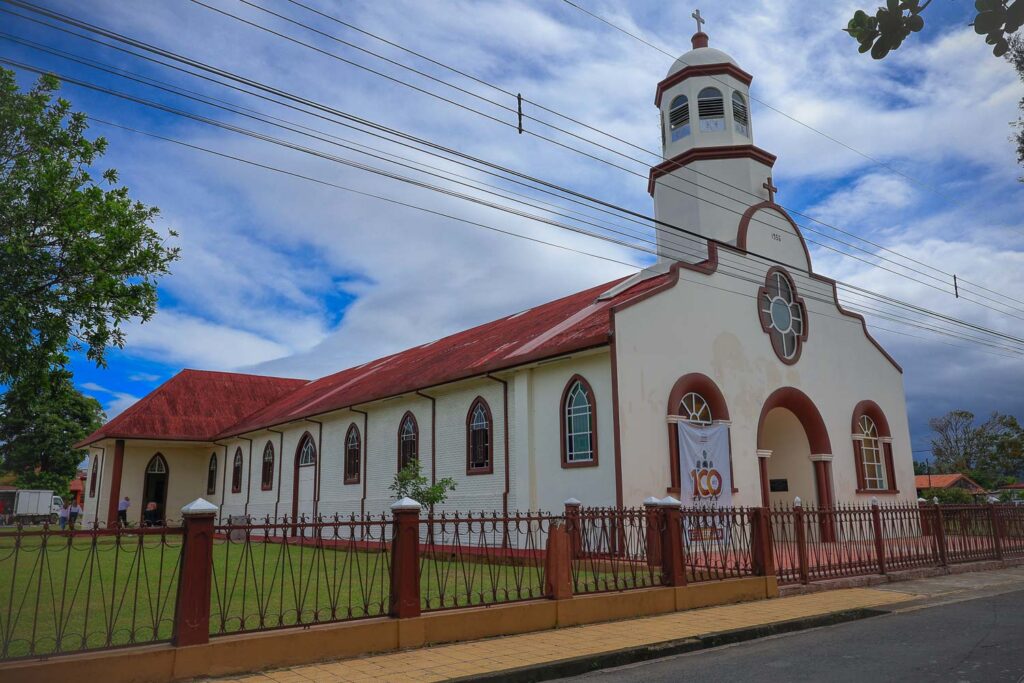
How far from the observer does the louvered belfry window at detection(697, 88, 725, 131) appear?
20.5m

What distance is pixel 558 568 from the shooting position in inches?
362

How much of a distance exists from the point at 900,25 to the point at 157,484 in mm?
34269

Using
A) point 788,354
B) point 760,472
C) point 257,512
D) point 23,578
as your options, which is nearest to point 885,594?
point 760,472

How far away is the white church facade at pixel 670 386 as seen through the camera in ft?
51.6

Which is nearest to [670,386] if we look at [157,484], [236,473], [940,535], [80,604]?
[940,535]

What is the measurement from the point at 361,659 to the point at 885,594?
857cm

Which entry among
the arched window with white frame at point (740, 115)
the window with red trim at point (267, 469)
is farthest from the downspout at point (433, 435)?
the arched window with white frame at point (740, 115)

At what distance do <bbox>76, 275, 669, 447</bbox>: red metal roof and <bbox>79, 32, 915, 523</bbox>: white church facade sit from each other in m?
0.14

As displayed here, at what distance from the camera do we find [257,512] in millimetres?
29219

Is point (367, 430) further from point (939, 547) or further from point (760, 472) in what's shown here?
point (939, 547)

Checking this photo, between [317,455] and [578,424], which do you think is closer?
[578,424]

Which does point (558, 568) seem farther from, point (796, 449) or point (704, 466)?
point (796, 449)

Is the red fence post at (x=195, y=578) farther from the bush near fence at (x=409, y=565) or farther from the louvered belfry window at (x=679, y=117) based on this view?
the louvered belfry window at (x=679, y=117)

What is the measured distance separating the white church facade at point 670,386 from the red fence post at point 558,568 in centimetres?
559
